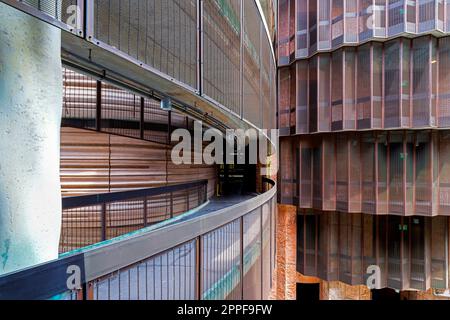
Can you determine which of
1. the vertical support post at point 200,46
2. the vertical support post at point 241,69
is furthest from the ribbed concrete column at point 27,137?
the vertical support post at point 241,69

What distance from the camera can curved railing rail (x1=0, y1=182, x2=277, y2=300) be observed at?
1.68 metres

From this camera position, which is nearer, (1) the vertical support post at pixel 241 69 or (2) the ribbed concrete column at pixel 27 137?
(2) the ribbed concrete column at pixel 27 137

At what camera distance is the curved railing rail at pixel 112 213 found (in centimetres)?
444

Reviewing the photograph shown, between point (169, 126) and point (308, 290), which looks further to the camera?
point (308, 290)

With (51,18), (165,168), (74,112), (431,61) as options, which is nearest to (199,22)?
(51,18)

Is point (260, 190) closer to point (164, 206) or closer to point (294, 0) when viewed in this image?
point (164, 206)

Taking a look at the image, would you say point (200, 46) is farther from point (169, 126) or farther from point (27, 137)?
point (27, 137)

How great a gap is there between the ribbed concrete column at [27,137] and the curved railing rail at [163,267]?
22 centimetres

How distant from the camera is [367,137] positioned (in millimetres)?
9375

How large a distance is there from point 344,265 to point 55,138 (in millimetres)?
10478

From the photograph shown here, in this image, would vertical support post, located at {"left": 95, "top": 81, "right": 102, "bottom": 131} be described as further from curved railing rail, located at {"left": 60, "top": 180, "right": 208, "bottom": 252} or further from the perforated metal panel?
the perforated metal panel

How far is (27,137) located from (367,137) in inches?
383

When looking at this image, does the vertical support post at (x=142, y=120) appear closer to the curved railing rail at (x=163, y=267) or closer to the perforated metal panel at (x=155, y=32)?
the perforated metal panel at (x=155, y=32)

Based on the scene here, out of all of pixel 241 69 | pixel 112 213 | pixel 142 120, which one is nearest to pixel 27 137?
pixel 142 120
